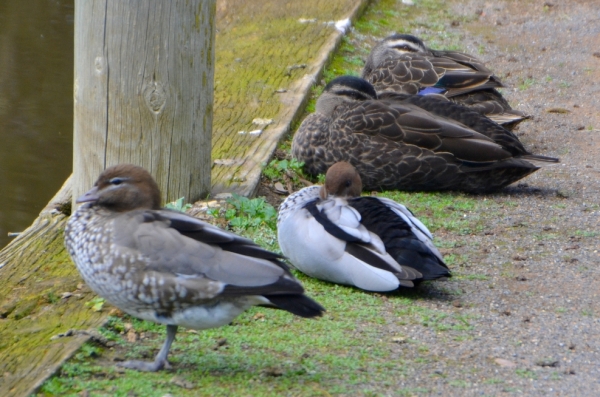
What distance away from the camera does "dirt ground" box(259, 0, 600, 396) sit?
3.80m

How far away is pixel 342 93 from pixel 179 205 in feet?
8.78

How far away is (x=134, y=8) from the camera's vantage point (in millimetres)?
5129

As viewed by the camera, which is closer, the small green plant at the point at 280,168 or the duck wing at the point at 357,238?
the duck wing at the point at 357,238

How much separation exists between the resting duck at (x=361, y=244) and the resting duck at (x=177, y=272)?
1153 millimetres

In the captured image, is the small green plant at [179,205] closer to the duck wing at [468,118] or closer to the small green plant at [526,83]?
the duck wing at [468,118]

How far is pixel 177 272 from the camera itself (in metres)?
3.57

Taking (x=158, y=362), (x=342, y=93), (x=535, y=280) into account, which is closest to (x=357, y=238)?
(x=535, y=280)

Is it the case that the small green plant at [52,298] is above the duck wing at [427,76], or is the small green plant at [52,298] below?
below

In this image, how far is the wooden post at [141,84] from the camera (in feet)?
17.0

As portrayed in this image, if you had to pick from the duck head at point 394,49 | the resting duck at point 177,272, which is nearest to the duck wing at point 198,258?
the resting duck at point 177,272

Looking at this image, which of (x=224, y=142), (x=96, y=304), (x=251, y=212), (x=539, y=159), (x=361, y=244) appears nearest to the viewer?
(x=96, y=304)

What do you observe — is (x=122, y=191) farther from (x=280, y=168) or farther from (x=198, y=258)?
(x=280, y=168)

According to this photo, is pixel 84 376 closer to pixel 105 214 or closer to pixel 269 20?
pixel 105 214

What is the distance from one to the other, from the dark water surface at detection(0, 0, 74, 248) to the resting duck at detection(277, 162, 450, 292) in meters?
3.83
